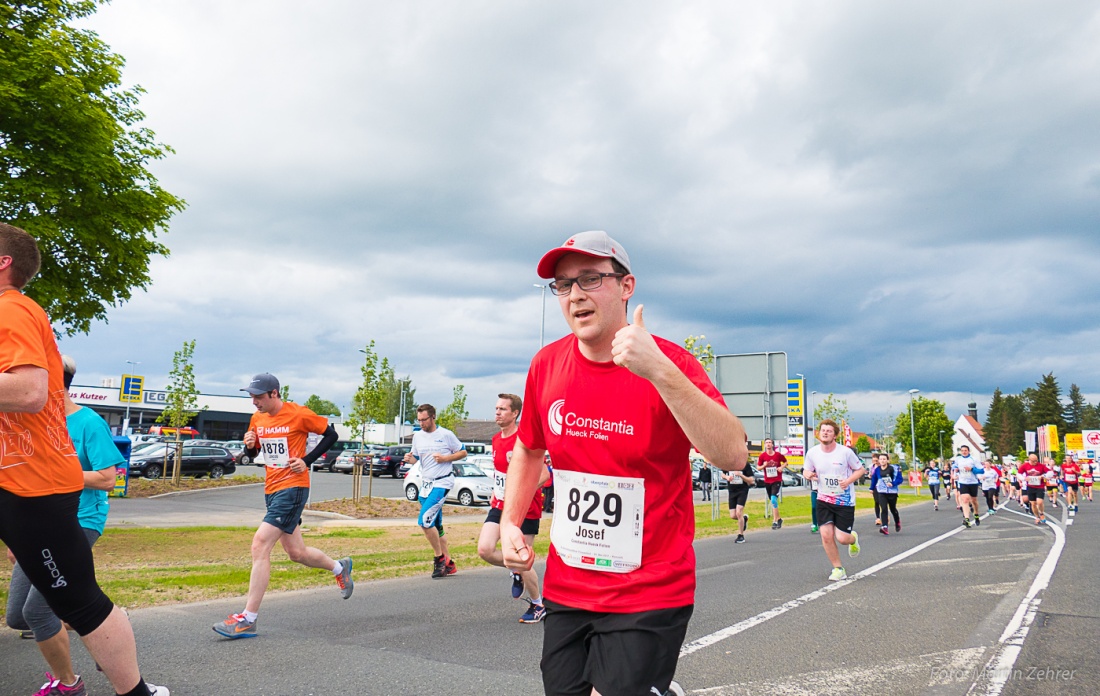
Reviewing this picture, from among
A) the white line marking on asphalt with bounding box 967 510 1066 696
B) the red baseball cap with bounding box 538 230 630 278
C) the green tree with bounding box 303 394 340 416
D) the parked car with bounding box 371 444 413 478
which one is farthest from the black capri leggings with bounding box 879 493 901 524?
the green tree with bounding box 303 394 340 416

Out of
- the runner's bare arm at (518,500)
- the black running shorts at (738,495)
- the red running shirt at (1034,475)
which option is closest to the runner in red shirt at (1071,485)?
the red running shirt at (1034,475)

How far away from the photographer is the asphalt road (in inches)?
184

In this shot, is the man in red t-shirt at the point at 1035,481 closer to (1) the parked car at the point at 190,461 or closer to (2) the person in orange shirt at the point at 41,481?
(2) the person in orange shirt at the point at 41,481

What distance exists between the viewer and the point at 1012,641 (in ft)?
19.2

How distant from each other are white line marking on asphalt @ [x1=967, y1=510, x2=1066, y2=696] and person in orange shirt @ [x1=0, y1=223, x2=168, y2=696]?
467cm

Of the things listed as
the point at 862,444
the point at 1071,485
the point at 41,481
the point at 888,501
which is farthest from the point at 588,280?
the point at 862,444

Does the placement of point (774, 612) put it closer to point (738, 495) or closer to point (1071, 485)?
point (738, 495)

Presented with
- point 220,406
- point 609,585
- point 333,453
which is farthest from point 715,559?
point 220,406

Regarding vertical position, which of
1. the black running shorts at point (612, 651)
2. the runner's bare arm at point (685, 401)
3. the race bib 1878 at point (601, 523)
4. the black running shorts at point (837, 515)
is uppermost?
the runner's bare arm at point (685, 401)

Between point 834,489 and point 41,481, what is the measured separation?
8.60m

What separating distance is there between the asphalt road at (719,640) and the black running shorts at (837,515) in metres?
0.65

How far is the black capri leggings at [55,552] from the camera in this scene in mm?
3102

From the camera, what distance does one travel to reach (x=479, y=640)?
19.5 ft

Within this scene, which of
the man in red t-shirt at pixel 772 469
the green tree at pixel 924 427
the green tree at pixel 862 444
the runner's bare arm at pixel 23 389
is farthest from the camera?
the green tree at pixel 862 444
